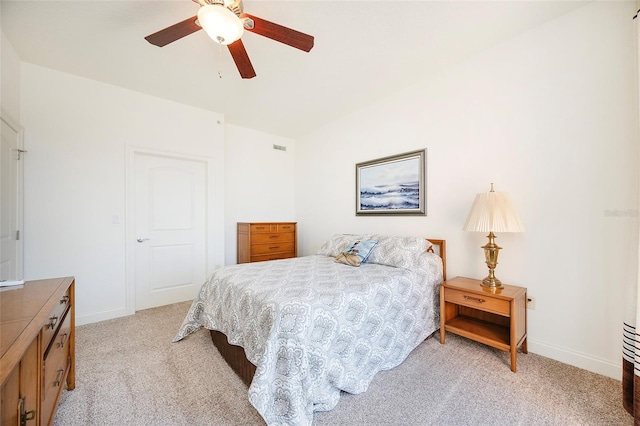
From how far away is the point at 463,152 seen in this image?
262cm

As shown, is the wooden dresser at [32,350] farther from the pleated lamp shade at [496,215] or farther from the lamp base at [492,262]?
the lamp base at [492,262]

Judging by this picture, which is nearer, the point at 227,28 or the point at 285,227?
the point at 227,28

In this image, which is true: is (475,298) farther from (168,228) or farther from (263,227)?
(168,228)

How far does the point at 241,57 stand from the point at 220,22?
39 centimetres

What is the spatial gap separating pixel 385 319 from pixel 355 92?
261 cm

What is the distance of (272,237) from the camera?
414cm

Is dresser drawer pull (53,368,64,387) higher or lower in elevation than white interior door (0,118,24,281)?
lower

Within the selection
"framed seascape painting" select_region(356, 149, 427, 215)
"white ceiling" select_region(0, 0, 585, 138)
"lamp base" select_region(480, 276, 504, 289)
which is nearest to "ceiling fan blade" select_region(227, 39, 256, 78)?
"white ceiling" select_region(0, 0, 585, 138)

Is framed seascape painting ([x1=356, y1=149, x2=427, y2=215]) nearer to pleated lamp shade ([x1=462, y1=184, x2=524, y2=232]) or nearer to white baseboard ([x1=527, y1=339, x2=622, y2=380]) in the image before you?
pleated lamp shade ([x1=462, y1=184, x2=524, y2=232])

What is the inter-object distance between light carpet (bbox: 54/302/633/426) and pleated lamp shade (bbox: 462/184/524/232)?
3.44ft

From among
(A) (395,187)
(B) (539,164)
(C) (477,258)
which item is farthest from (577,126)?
(A) (395,187)

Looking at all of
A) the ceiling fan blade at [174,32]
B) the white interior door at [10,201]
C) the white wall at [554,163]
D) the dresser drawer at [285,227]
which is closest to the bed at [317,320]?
the white wall at [554,163]

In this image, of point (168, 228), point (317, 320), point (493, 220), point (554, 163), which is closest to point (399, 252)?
point (493, 220)

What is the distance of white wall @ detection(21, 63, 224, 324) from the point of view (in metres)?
2.63
